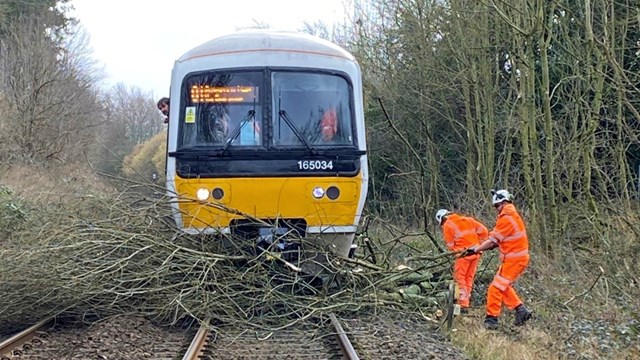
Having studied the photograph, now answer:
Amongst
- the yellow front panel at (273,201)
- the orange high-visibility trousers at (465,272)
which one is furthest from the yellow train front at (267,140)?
the orange high-visibility trousers at (465,272)

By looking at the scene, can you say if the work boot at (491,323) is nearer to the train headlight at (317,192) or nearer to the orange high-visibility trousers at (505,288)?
the orange high-visibility trousers at (505,288)

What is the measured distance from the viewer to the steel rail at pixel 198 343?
5859mm

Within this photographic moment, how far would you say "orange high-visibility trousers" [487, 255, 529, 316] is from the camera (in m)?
7.86

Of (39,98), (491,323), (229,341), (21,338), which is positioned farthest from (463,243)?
(39,98)

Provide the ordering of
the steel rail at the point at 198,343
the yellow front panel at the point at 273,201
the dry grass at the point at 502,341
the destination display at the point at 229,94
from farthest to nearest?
the destination display at the point at 229,94, the yellow front panel at the point at 273,201, the dry grass at the point at 502,341, the steel rail at the point at 198,343

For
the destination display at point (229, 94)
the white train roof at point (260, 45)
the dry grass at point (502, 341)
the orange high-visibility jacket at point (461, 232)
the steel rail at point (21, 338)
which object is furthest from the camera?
the orange high-visibility jacket at point (461, 232)

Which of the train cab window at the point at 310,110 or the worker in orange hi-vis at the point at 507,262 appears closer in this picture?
the worker in orange hi-vis at the point at 507,262

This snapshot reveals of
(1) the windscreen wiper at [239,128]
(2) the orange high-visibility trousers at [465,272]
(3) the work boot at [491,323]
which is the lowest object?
(3) the work boot at [491,323]

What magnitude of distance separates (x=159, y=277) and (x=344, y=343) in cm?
216

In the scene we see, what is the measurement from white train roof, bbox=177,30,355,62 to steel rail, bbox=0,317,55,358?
128 inches

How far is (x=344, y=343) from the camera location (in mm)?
6320

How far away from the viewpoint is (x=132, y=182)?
8.39 metres

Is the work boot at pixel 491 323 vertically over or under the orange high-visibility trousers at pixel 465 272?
under

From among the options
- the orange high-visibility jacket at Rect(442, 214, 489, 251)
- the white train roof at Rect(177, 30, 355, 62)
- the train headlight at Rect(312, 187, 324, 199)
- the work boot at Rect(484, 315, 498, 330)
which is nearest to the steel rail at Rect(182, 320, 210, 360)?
the train headlight at Rect(312, 187, 324, 199)
